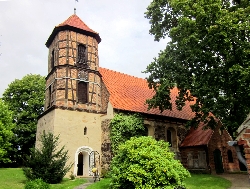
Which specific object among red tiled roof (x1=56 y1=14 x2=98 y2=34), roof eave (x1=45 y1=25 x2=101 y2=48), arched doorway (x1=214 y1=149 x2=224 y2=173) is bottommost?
arched doorway (x1=214 y1=149 x2=224 y2=173)

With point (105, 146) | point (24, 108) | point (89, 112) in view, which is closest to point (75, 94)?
point (89, 112)

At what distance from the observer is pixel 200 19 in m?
13.7

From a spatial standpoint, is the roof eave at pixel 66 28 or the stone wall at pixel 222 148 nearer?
the stone wall at pixel 222 148

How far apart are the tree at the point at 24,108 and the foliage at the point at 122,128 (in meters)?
16.7

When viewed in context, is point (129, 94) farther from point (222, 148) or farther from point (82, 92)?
point (222, 148)

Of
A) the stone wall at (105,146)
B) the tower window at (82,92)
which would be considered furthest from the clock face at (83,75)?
the stone wall at (105,146)

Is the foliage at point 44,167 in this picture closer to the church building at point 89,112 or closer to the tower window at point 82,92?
the church building at point 89,112

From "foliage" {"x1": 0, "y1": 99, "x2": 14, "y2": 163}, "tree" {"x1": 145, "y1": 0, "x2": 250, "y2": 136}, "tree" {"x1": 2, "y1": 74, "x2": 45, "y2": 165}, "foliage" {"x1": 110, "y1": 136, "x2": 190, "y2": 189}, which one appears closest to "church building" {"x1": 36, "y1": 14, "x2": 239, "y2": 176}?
"tree" {"x1": 145, "y1": 0, "x2": 250, "y2": 136}

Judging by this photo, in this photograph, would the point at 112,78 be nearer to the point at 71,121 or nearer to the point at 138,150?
the point at 71,121

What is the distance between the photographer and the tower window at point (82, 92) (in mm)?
20352

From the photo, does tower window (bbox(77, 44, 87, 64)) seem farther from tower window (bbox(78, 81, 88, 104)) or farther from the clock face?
tower window (bbox(78, 81, 88, 104))

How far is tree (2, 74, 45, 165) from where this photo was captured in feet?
104

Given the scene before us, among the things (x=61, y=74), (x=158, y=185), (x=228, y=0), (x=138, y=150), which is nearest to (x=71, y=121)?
(x=61, y=74)

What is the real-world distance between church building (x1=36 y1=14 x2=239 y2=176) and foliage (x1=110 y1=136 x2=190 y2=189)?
7.42 meters
